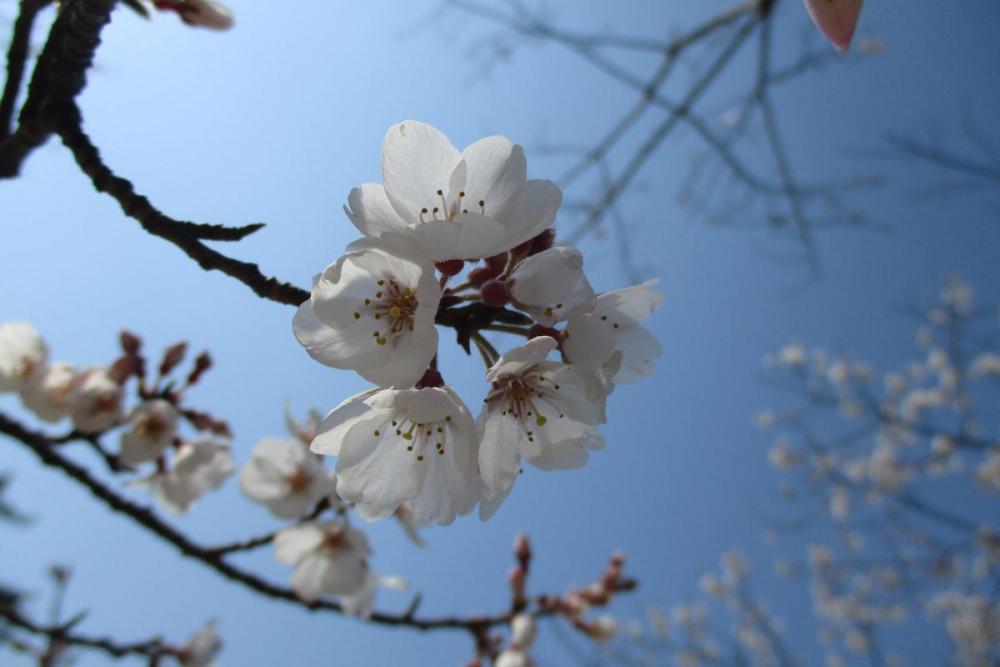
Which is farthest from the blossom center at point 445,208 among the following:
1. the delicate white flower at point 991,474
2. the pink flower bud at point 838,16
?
the delicate white flower at point 991,474

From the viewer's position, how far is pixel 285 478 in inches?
91.7

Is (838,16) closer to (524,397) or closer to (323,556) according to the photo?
(524,397)

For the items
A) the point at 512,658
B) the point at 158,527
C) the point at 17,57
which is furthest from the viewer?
the point at 512,658

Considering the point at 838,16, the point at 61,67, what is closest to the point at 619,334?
the point at 838,16

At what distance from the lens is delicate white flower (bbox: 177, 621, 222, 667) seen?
2.89 metres

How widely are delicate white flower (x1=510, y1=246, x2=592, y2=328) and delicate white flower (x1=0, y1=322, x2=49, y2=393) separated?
195 centimetres

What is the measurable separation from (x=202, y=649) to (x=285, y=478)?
1.25 meters

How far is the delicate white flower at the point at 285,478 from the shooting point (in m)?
2.30

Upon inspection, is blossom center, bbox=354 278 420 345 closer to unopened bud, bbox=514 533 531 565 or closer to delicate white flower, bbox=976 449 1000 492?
unopened bud, bbox=514 533 531 565

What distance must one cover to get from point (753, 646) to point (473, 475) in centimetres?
1157

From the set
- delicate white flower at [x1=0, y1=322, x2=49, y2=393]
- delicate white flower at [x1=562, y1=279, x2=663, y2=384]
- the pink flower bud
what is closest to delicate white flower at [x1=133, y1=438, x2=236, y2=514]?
delicate white flower at [x1=0, y1=322, x2=49, y2=393]

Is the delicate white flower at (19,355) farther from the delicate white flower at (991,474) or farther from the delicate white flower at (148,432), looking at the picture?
the delicate white flower at (991,474)

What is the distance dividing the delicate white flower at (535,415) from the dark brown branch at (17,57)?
116cm

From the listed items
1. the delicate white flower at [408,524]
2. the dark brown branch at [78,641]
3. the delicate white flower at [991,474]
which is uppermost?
the delicate white flower at [991,474]
